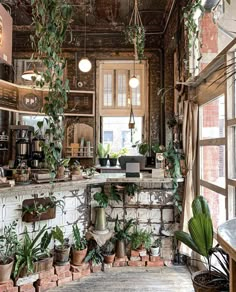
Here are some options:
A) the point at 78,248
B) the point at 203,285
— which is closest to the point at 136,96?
the point at 78,248

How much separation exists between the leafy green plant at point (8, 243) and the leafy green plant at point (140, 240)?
58.3 inches

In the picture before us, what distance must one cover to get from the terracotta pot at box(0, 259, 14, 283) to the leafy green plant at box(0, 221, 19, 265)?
10 cm

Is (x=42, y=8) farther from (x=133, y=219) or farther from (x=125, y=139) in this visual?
(x=125, y=139)

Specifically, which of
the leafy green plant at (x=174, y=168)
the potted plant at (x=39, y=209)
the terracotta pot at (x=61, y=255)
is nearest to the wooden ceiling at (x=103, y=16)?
the leafy green plant at (x=174, y=168)

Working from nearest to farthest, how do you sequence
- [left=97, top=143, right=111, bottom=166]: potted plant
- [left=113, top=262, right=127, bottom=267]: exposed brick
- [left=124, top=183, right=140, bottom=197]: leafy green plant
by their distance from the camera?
[left=113, top=262, right=127, bottom=267]: exposed brick
[left=124, top=183, right=140, bottom=197]: leafy green plant
[left=97, top=143, right=111, bottom=166]: potted plant

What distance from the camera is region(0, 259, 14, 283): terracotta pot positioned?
2543mm

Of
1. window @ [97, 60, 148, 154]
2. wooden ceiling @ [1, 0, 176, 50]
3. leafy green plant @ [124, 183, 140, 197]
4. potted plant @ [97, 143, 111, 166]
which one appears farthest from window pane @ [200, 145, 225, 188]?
window @ [97, 60, 148, 154]

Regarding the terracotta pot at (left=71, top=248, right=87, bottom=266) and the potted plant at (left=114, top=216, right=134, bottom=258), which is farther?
the potted plant at (left=114, top=216, right=134, bottom=258)

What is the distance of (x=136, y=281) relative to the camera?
3.04m

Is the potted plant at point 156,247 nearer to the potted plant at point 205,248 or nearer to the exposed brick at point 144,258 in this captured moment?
the exposed brick at point 144,258

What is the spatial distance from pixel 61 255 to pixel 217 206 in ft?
6.18

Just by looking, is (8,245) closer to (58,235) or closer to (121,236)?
(58,235)

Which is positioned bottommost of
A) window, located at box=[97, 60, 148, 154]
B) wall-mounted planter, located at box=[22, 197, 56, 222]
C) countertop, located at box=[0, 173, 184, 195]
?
wall-mounted planter, located at box=[22, 197, 56, 222]

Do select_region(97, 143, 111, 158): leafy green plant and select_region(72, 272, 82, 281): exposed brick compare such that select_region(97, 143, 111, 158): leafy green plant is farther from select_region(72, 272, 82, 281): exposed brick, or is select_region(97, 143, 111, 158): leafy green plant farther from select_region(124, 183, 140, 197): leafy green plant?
select_region(72, 272, 82, 281): exposed brick
